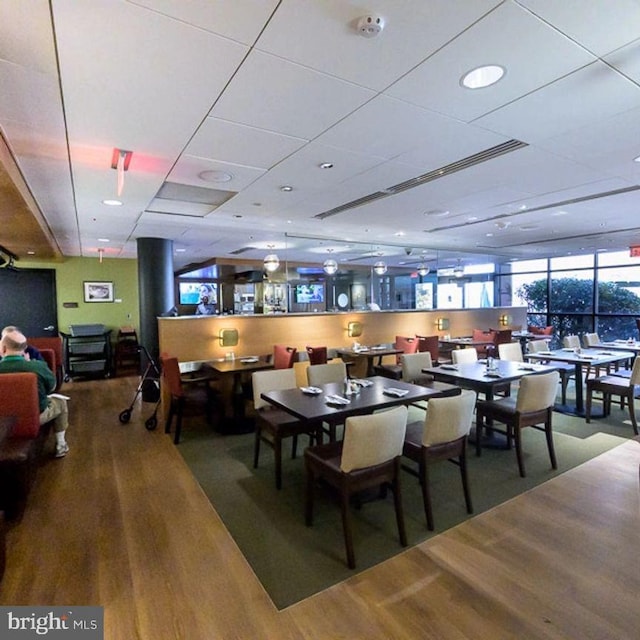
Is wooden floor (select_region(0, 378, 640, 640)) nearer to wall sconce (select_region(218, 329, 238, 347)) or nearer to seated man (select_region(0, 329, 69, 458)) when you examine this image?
seated man (select_region(0, 329, 69, 458))

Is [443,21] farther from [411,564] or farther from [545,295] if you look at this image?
[545,295]

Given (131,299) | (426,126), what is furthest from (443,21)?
(131,299)

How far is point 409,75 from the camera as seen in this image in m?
2.02

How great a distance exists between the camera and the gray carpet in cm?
226

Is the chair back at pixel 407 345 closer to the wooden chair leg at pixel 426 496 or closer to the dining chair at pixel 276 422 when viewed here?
the dining chair at pixel 276 422

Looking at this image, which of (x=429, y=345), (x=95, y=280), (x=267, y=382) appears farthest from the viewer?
(x=95, y=280)

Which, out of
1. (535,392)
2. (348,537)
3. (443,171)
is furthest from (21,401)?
(535,392)

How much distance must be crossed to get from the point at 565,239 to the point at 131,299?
A: 32.0 ft

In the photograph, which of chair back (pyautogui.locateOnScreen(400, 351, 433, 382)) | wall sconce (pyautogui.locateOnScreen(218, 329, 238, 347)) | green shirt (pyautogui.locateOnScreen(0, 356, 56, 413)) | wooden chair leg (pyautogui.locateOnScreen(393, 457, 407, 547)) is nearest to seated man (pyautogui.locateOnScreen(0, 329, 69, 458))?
green shirt (pyautogui.locateOnScreen(0, 356, 56, 413))

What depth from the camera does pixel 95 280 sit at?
8922 millimetres

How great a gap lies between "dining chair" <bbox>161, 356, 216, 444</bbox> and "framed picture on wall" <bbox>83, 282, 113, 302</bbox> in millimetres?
5392

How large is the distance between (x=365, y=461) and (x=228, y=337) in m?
3.32

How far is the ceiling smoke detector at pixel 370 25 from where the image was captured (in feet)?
5.21

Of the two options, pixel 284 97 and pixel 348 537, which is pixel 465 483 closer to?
pixel 348 537
